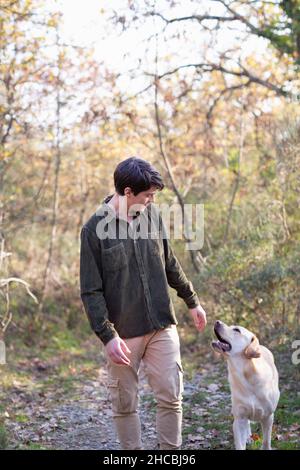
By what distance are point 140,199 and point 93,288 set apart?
0.60m

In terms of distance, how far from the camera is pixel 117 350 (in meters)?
3.85

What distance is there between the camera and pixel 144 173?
405cm

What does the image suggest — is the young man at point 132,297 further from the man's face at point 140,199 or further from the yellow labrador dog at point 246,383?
the yellow labrador dog at point 246,383

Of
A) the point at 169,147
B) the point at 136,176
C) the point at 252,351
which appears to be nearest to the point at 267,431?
the point at 252,351

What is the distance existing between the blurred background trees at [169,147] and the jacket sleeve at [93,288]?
398cm

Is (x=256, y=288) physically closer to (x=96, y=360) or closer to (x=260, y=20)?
(x=96, y=360)

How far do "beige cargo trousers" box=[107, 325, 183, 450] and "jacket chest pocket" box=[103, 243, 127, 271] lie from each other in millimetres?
451

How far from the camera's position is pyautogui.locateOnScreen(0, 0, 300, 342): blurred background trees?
8.49 metres

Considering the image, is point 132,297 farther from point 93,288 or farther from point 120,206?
point 120,206

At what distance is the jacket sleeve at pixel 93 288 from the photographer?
3943mm

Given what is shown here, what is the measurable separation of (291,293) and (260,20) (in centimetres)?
498

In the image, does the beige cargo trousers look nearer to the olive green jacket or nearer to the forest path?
the olive green jacket

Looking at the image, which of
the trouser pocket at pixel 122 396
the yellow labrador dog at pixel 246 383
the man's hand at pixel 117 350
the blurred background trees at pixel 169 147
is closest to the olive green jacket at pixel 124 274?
the man's hand at pixel 117 350
